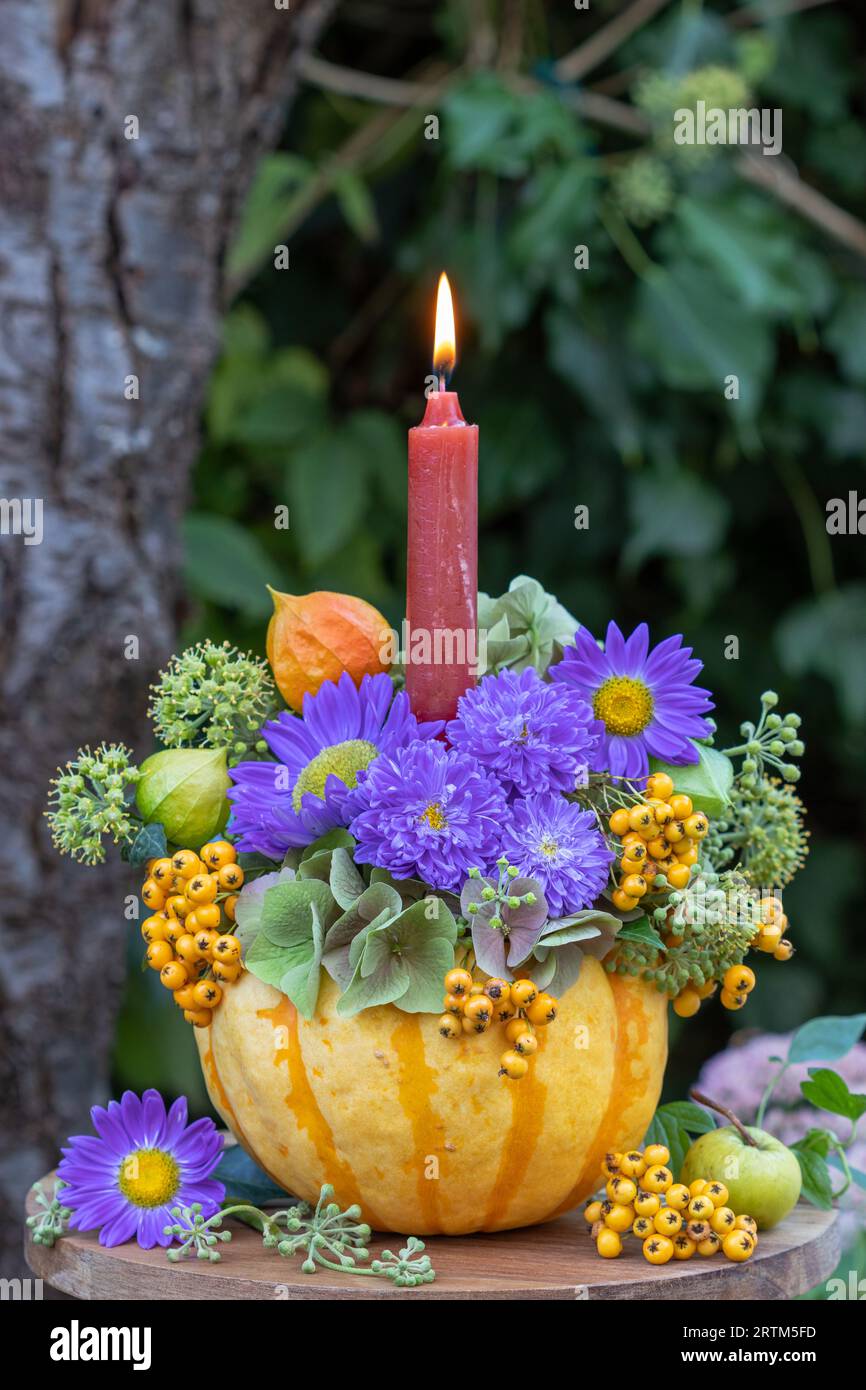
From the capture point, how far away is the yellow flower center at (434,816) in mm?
643

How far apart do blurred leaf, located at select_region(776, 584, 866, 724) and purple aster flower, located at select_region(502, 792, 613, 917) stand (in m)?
1.10

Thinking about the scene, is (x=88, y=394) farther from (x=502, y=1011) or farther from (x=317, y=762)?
(x=502, y=1011)

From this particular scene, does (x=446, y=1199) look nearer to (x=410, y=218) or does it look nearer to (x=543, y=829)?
(x=543, y=829)

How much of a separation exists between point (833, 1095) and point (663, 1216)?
14cm

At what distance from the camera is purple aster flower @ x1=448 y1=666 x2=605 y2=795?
2.17 feet

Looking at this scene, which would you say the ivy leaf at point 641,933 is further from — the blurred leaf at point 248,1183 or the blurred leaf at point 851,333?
the blurred leaf at point 851,333

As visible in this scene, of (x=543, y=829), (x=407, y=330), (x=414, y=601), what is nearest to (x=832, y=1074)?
(x=543, y=829)

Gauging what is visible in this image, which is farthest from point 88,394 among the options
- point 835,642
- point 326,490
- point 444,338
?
point 835,642

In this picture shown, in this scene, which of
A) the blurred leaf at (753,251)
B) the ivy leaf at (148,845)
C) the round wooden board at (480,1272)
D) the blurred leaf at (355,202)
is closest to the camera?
the round wooden board at (480,1272)

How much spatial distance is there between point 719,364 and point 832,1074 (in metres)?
0.99

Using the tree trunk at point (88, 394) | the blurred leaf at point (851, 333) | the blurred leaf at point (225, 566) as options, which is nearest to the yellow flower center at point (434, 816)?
the tree trunk at point (88, 394)

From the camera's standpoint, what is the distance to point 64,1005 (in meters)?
1.26

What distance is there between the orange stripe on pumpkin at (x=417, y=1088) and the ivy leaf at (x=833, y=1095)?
20cm

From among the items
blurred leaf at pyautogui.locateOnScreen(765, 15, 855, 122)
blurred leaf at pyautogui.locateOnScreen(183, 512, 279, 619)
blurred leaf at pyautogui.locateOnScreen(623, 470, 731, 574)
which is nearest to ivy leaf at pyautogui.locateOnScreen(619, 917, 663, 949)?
blurred leaf at pyautogui.locateOnScreen(183, 512, 279, 619)
